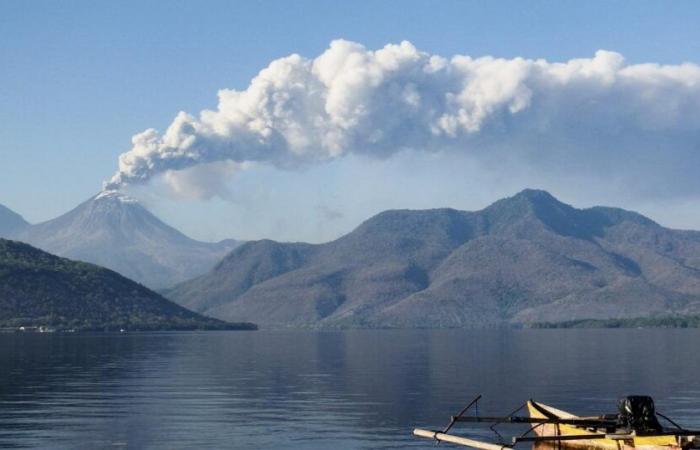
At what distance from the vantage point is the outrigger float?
6194cm

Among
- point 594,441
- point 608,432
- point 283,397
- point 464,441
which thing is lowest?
point 594,441

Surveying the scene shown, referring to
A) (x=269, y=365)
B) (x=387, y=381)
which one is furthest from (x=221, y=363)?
(x=387, y=381)

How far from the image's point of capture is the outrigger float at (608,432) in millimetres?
61938

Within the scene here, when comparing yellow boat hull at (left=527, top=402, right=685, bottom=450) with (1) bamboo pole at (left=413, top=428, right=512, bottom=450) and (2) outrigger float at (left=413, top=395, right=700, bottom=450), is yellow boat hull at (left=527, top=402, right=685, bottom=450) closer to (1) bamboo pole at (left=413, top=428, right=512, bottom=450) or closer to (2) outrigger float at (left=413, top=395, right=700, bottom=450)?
(2) outrigger float at (left=413, top=395, right=700, bottom=450)

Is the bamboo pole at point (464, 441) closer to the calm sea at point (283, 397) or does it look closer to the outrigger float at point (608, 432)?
the outrigger float at point (608, 432)

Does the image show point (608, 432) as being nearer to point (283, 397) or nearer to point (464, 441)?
point (464, 441)

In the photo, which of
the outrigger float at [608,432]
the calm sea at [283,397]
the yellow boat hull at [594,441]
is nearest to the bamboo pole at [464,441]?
the outrigger float at [608,432]

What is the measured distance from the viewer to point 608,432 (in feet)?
224

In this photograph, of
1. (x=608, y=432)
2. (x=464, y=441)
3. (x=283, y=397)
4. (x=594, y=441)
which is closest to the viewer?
(x=464, y=441)

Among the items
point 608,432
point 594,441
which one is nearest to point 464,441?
point 594,441

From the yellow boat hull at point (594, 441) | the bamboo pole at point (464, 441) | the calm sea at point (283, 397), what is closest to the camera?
the yellow boat hull at point (594, 441)

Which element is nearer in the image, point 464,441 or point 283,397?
point 464,441

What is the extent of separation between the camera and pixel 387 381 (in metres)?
138

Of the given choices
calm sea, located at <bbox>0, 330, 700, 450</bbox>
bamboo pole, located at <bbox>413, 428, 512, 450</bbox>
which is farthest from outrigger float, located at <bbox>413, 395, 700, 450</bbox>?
calm sea, located at <bbox>0, 330, 700, 450</bbox>
